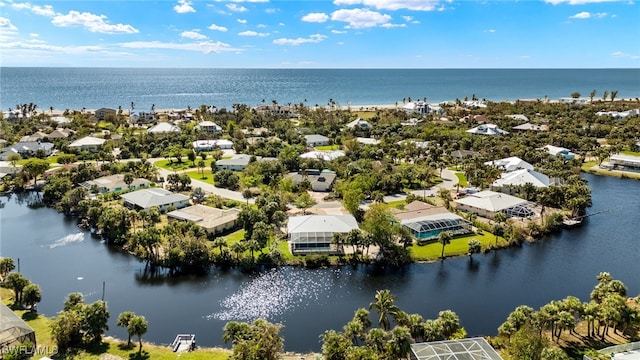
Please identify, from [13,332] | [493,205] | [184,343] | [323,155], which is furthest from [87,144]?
[493,205]

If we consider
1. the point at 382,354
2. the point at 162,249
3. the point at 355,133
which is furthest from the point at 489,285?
the point at 355,133

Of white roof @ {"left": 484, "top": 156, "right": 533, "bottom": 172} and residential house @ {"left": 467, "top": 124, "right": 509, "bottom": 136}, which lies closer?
white roof @ {"left": 484, "top": 156, "right": 533, "bottom": 172}

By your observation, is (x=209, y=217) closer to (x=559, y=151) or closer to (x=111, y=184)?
(x=111, y=184)

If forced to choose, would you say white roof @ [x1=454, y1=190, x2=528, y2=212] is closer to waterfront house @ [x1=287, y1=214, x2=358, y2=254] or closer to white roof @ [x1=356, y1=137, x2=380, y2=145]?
waterfront house @ [x1=287, y1=214, x2=358, y2=254]

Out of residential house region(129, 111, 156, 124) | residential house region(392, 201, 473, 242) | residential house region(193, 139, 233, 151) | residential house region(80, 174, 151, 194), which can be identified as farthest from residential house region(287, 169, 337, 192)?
residential house region(129, 111, 156, 124)

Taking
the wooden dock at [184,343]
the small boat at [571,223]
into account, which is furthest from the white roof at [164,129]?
the small boat at [571,223]

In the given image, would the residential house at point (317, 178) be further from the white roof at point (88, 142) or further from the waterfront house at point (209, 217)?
the white roof at point (88, 142)
